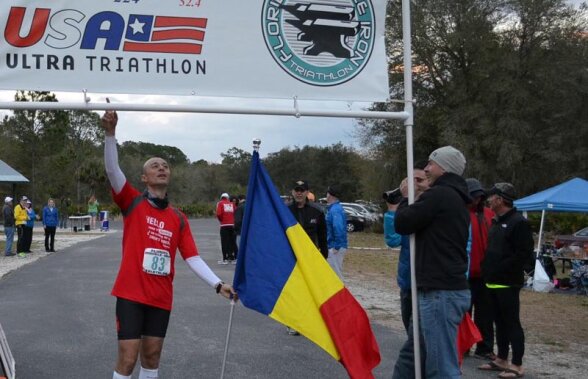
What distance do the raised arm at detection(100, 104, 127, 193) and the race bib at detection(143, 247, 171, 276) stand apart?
50cm

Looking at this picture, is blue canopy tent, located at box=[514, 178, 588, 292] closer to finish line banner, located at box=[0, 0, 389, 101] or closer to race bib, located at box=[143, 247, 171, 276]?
finish line banner, located at box=[0, 0, 389, 101]

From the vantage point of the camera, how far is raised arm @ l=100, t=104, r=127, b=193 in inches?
181

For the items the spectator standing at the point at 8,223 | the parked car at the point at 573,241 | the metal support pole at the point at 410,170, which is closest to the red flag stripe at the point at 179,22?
the metal support pole at the point at 410,170

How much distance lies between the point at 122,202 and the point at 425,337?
7.59 feet

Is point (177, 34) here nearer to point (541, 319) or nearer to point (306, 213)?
point (306, 213)

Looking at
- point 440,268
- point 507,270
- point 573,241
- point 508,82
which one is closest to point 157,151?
point 508,82

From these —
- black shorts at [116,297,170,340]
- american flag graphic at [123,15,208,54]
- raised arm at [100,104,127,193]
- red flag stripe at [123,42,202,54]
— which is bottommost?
black shorts at [116,297,170,340]

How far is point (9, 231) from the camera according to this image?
2259 cm

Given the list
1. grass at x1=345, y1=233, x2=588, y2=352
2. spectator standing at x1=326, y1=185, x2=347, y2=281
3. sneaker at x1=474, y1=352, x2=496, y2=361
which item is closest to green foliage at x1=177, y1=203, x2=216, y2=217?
grass at x1=345, y1=233, x2=588, y2=352

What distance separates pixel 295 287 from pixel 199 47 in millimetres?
1827

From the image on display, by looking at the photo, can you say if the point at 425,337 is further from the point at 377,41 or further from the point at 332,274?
the point at 377,41

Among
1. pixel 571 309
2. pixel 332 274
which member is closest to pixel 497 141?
pixel 571 309

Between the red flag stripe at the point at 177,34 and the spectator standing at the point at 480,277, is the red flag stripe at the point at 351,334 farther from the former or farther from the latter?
the spectator standing at the point at 480,277

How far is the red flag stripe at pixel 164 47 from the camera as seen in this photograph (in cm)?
474
